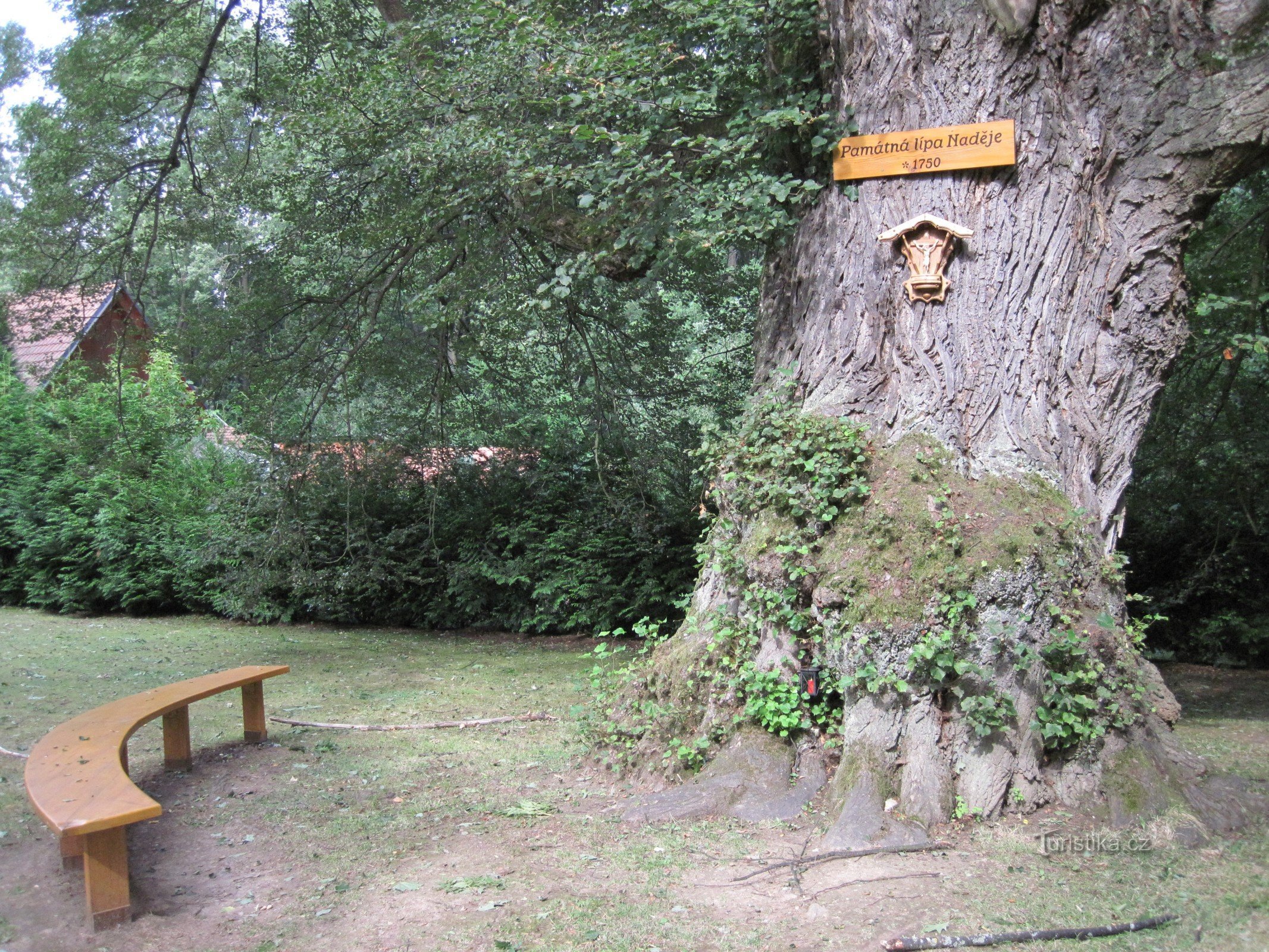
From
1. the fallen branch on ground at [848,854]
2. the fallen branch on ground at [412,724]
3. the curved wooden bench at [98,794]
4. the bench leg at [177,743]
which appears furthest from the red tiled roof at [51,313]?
the fallen branch on ground at [848,854]

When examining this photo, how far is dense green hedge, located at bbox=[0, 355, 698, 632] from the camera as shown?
10281mm

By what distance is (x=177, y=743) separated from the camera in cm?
587

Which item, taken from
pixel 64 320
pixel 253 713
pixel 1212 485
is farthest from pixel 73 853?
pixel 1212 485

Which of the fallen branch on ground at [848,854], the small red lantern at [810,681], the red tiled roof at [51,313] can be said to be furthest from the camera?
the red tiled roof at [51,313]

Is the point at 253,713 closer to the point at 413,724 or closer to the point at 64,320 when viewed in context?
the point at 413,724

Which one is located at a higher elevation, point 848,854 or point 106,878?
point 106,878

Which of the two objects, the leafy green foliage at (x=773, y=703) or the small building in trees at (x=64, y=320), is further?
the small building in trees at (x=64, y=320)

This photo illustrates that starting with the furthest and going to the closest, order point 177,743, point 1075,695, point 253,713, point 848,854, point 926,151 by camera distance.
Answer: point 253,713 < point 177,743 < point 926,151 < point 1075,695 < point 848,854

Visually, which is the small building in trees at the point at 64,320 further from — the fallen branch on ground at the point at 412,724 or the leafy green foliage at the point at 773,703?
the leafy green foliage at the point at 773,703

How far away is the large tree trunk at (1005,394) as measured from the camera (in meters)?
4.55

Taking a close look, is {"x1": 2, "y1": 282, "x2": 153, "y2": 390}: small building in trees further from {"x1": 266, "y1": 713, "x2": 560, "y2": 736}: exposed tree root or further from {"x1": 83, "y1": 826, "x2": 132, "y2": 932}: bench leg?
{"x1": 83, "y1": 826, "x2": 132, "y2": 932}: bench leg

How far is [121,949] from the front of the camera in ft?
11.8

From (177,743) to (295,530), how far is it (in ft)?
11.6

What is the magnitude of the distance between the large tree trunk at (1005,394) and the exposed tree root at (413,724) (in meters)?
1.94
